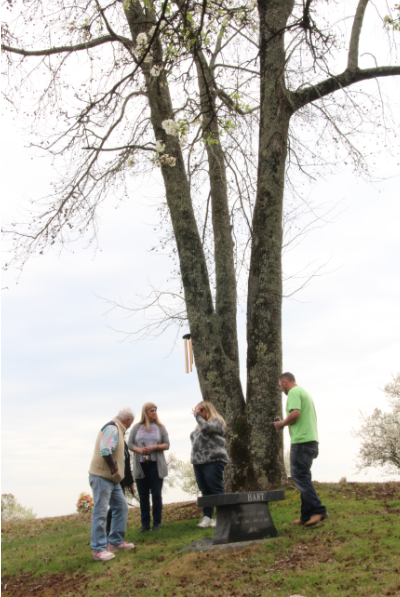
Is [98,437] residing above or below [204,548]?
above

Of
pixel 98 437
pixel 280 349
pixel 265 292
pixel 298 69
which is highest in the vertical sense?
pixel 298 69

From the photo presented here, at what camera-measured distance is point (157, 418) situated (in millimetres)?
7879

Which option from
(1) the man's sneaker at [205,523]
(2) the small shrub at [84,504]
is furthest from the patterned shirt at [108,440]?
(2) the small shrub at [84,504]

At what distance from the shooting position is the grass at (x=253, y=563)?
4.95 meters

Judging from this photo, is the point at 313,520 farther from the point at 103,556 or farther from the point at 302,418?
the point at 103,556

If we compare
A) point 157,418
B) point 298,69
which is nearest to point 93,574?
point 157,418

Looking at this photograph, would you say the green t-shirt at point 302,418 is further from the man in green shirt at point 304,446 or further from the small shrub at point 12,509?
the small shrub at point 12,509

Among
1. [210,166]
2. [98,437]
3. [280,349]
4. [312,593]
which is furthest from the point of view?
[210,166]

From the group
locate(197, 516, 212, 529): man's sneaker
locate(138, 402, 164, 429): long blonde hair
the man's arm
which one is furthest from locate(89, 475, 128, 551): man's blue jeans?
the man's arm

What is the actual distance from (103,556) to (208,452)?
181 cm

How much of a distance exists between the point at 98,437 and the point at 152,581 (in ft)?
6.08

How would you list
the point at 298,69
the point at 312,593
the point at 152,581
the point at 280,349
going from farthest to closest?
the point at 298,69 → the point at 280,349 → the point at 152,581 → the point at 312,593

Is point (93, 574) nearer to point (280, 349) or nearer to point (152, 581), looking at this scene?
point (152, 581)

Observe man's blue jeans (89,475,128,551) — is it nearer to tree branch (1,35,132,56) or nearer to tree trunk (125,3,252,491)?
tree trunk (125,3,252,491)
